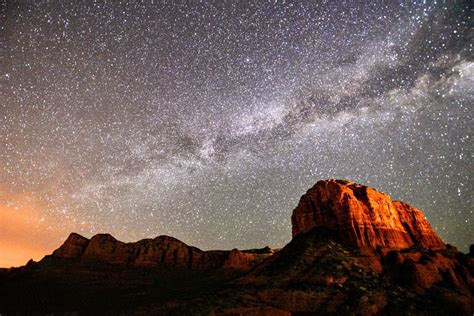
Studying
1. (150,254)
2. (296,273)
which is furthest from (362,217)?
(150,254)

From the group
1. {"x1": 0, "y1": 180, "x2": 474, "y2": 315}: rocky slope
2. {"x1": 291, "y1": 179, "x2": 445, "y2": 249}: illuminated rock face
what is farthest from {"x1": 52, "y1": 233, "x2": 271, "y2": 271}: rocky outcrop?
{"x1": 291, "y1": 179, "x2": 445, "y2": 249}: illuminated rock face

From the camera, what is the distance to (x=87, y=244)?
112 meters

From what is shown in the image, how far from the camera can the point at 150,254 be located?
11162 cm

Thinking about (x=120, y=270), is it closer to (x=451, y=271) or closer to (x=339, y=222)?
(x=339, y=222)

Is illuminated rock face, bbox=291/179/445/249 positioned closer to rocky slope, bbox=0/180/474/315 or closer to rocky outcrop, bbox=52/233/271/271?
rocky slope, bbox=0/180/474/315

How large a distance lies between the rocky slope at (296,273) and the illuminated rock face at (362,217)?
0.92ft

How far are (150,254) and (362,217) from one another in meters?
67.2

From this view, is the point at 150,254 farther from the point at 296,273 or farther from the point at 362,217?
the point at 362,217

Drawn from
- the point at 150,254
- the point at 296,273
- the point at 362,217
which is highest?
the point at 150,254

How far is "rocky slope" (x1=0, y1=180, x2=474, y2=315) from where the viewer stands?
196ft

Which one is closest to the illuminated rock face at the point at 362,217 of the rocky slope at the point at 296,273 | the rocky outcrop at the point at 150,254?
the rocky slope at the point at 296,273

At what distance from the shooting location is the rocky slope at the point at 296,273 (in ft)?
196

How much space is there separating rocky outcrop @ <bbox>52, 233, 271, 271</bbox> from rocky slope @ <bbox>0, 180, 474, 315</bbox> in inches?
13.4

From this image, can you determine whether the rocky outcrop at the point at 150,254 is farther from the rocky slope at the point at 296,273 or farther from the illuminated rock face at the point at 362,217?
the illuminated rock face at the point at 362,217
